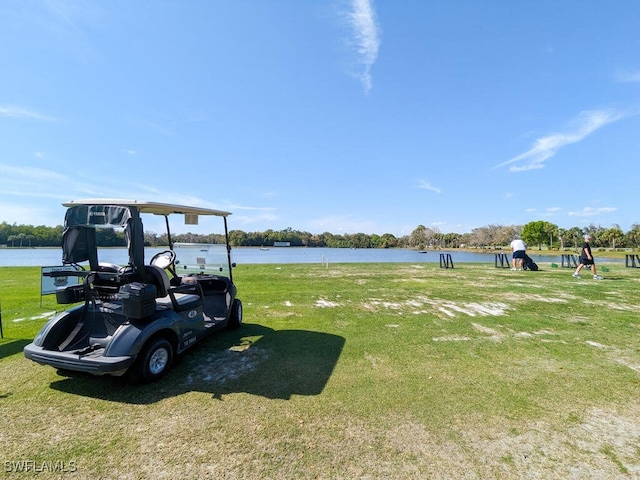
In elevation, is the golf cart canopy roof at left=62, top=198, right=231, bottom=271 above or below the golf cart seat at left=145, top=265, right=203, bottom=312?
above

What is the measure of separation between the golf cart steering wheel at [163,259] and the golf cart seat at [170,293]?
0.46 m

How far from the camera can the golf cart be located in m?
3.32

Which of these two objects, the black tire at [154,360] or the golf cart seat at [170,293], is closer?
the black tire at [154,360]

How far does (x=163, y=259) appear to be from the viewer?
4.93m

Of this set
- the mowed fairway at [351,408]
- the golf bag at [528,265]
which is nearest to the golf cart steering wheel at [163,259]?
the mowed fairway at [351,408]

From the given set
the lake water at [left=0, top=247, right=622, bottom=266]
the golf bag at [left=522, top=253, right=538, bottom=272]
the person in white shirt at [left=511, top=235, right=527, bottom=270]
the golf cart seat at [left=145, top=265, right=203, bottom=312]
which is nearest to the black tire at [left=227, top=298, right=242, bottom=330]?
the golf cart seat at [left=145, top=265, right=203, bottom=312]

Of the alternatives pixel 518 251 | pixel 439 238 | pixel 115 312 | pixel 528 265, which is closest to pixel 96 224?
pixel 115 312

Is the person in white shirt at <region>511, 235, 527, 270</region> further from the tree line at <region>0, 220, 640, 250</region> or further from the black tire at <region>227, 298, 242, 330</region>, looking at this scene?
the tree line at <region>0, 220, 640, 250</region>

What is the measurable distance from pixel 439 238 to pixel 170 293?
11907 cm

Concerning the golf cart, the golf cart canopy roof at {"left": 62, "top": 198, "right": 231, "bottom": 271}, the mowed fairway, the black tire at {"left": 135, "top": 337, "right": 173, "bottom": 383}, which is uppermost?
the golf cart canopy roof at {"left": 62, "top": 198, "right": 231, "bottom": 271}

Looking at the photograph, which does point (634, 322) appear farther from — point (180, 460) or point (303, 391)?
point (180, 460)

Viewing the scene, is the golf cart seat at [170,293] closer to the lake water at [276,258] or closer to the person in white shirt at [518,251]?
the lake water at [276,258]

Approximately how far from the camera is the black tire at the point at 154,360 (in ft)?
11.3

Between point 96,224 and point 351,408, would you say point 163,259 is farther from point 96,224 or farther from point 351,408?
point 351,408
